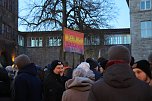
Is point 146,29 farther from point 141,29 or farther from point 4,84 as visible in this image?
point 4,84

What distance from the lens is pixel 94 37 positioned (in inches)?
1339

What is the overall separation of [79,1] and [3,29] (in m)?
13.6

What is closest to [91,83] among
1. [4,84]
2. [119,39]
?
[4,84]

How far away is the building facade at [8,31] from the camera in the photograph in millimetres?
41547

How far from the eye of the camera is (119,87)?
3578 millimetres

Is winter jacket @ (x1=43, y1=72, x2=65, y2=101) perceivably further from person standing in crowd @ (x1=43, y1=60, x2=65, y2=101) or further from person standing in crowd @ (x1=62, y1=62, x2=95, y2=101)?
person standing in crowd @ (x1=62, y1=62, x2=95, y2=101)

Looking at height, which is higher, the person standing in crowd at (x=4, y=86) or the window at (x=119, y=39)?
the window at (x=119, y=39)

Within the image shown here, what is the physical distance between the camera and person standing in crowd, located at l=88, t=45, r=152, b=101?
357 centimetres

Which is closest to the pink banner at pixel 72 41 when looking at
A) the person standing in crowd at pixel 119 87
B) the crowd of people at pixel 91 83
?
the crowd of people at pixel 91 83

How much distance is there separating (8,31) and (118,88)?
4143 cm

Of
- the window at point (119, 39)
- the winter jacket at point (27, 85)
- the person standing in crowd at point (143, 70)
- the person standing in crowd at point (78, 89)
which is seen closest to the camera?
the person standing in crowd at point (143, 70)

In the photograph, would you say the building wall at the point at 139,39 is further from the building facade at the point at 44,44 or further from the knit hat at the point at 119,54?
Answer: the knit hat at the point at 119,54

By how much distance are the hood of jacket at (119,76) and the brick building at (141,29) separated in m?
45.0

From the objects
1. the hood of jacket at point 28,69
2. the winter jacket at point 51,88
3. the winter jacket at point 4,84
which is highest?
the hood of jacket at point 28,69
